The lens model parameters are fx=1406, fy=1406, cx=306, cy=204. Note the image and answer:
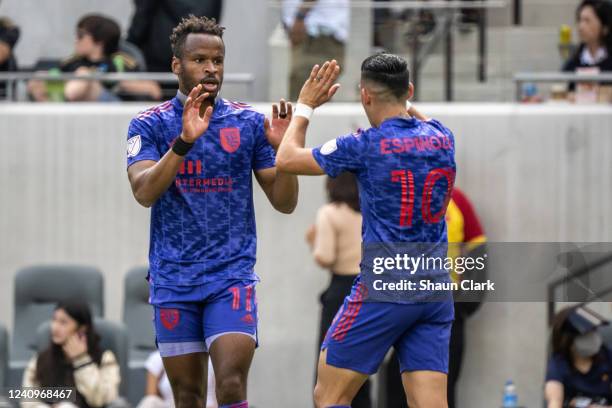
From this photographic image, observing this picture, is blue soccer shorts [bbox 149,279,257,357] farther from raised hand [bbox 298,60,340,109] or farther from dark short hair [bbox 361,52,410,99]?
dark short hair [bbox 361,52,410,99]

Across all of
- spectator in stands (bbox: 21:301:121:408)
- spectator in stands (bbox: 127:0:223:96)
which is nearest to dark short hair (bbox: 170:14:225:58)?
spectator in stands (bbox: 21:301:121:408)

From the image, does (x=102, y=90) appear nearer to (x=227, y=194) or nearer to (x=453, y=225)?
(x=453, y=225)

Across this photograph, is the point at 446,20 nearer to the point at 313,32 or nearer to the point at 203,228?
the point at 313,32

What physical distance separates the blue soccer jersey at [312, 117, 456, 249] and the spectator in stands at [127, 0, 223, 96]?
540 cm

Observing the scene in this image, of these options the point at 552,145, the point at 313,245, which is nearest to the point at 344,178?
the point at 313,245

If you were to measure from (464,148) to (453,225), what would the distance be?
81 centimetres

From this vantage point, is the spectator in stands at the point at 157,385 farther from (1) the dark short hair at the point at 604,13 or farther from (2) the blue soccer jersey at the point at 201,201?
(1) the dark short hair at the point at 604,13

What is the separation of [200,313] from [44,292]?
15.9ft

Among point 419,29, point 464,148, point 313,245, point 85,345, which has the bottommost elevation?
point 85,345

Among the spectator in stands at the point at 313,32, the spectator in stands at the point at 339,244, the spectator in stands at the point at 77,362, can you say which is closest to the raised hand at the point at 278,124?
the spectator in stands at the point at 77,362

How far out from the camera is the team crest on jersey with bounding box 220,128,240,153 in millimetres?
6121

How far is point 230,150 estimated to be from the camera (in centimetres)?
612

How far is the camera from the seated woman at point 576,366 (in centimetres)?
850

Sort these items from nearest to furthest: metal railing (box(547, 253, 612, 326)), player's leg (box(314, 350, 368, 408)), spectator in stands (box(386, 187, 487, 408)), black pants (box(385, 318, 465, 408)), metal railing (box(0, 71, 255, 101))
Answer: player's leg (box(314, 350, 368, 408)), metal railing (box(547, 253, 612, 326)), black pants (box(385, 318, 465, 408)), spectator in stands (box(386, 187, 487, 408)), metal railing (box(0, 71, 255, 101))
